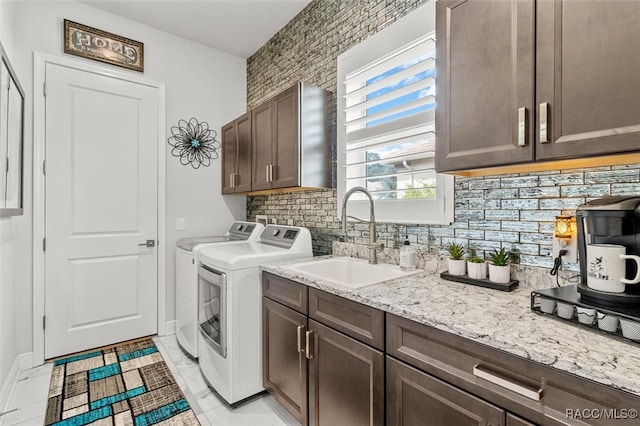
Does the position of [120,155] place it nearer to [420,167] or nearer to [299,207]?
[299,207]

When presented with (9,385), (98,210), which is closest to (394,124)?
(98,210)

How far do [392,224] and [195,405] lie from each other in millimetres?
1666

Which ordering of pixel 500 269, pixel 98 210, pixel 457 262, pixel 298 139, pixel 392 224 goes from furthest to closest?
pixel 98 210 → pixel 298 139 → pixel 392 224 → pixel 457 262 → pixel 500 269

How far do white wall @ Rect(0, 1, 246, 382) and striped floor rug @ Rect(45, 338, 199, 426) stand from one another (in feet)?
1.55

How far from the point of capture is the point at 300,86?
7.33 feet

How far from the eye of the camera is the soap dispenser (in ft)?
5.71

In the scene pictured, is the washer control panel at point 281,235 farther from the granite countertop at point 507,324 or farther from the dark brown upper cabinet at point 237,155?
the granite countertop at point 507,324

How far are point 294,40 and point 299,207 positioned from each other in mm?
1505

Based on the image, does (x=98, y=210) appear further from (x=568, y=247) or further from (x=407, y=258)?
(x=568, y=247)

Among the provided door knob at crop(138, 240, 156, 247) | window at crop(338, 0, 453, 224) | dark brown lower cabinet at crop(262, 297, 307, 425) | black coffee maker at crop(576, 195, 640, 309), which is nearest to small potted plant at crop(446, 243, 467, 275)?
window at crop(338, 0, 453, 224)

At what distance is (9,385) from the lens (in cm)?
213

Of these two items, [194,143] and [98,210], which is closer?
[98,210]

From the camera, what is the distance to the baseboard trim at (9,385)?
6.40 ft

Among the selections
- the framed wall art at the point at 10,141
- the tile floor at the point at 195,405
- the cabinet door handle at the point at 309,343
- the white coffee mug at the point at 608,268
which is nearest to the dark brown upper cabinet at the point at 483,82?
the white coffee mug at the point at 608,268
